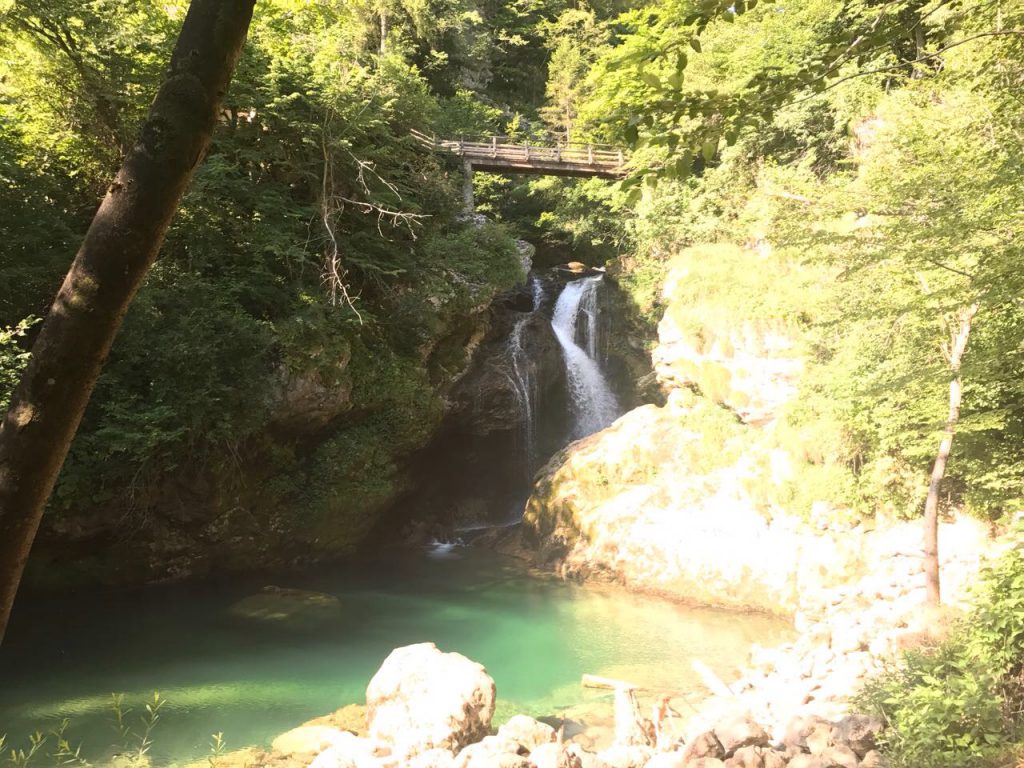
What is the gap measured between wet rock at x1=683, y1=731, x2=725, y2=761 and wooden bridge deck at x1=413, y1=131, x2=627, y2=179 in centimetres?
1772

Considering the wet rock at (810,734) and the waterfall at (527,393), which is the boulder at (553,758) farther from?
the waterfall at (527,393)

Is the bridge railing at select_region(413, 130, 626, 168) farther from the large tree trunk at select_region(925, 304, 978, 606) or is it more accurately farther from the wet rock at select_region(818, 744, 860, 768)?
the wet rock at select_region(818, 744, 860, 768)

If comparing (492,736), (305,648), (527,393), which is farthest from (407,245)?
(492,736)

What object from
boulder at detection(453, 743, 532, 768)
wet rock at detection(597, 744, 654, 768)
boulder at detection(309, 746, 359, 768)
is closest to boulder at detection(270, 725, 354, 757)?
boulder at detection(309, 746, 359, 768)

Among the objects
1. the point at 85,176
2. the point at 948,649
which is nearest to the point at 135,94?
the point at 85,176

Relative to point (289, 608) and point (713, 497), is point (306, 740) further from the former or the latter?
point (713, 497)

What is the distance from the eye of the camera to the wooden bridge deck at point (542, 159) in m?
20.7

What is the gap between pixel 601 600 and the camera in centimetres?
1184

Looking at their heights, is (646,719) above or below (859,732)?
below

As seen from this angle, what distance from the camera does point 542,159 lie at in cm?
2127

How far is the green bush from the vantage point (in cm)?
442

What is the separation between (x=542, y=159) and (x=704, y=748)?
1902 cm

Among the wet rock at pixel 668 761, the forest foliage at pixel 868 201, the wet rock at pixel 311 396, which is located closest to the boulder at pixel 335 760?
the wet rock at pixel 668 761

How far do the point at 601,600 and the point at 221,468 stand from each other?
24.8 ft
